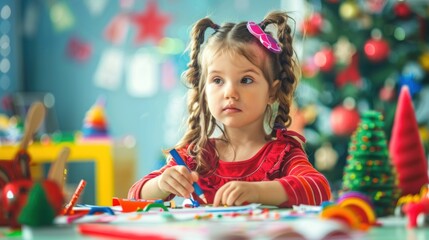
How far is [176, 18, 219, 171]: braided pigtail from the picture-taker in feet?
5.38

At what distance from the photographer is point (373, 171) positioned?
1.12m

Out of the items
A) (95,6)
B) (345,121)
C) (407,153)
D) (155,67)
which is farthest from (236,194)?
(95,6)

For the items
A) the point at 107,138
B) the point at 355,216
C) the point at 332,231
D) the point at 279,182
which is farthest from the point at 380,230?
the point at 107,138

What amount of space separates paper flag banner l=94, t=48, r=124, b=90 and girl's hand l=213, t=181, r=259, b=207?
14.7 feet

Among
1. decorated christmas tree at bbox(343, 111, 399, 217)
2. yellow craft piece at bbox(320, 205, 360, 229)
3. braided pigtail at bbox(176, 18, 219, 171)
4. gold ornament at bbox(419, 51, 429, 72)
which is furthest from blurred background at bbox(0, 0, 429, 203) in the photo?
yellow craft piece at bbox(320, 205, 360, 229)

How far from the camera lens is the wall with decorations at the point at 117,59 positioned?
5.52 meters

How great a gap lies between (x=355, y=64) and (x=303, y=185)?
356 centimetres

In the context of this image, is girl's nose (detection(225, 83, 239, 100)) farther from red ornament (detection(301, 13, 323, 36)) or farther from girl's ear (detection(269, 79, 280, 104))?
red ornament (detection(301, 13, 323, 36))

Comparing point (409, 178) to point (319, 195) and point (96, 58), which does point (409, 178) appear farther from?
point (96, 58)

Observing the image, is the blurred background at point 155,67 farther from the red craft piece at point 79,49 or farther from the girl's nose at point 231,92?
the girl's nose at point 231,92

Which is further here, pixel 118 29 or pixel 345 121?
pixel 118 29

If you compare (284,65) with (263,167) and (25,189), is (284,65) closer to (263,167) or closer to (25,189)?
(263,167)

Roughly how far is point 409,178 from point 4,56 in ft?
15.5

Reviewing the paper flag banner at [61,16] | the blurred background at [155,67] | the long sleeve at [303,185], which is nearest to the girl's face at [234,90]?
the long sleeve at [303,185]
